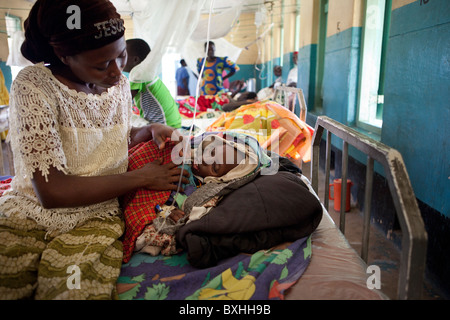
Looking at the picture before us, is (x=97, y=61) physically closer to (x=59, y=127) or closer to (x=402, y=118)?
(x=59, y=127)

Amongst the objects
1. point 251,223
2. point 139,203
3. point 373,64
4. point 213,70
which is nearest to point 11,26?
point 213,70

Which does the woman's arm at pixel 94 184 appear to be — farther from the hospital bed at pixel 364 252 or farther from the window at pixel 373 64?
the window at pixel 373 64

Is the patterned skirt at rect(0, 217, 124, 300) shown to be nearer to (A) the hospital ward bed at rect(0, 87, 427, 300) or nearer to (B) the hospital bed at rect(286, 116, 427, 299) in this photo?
(A) the hospital ward bed at rect(0, 87, 427, 300)

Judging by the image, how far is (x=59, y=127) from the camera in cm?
134

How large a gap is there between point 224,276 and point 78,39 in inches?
41.7

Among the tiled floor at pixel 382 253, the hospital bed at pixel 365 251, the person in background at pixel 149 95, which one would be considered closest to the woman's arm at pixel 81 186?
the hospital bed at pixel 365 251

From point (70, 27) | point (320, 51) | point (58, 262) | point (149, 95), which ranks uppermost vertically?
point (320, 51)

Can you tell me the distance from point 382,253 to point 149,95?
2.75m

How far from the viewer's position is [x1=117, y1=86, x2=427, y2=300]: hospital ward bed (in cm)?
100

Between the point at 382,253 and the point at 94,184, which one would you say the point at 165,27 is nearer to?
the point at 94,184

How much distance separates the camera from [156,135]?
1877 mm

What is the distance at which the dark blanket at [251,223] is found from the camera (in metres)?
1.41
